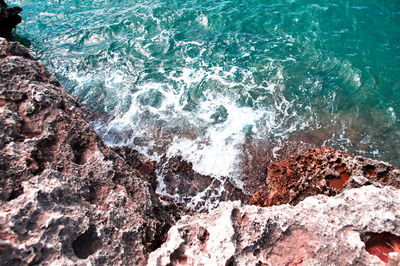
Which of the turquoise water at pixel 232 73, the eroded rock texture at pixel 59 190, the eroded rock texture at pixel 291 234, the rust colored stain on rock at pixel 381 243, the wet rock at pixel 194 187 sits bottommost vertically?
the wet rock at pixel 194 187

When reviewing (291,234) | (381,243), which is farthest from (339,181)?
(291,234)

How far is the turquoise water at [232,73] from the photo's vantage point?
10.3m

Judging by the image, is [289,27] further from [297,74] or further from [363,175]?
[363,175]

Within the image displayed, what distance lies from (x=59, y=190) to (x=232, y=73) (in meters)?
10.6

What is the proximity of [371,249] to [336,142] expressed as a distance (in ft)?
21.9

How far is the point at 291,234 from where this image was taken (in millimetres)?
4199

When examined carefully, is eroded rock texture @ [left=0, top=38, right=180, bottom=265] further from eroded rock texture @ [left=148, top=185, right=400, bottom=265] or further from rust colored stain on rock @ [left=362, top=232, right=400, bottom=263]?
rust colored stain on rock @ [left=362, top=232, right=400, bottom=263]

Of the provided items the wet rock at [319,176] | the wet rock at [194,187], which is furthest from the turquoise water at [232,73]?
the wet rock at [319,176]

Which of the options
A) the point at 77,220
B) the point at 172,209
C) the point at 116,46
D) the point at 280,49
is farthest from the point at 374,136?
the point at 116,46

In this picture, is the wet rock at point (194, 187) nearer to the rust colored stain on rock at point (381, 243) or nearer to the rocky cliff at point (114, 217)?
the rocky cliff at point (114, 217)

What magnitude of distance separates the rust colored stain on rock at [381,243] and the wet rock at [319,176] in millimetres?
1849

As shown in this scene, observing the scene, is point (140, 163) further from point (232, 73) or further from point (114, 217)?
point (232, 73)

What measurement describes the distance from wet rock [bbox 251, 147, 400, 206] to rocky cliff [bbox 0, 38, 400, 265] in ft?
6.19

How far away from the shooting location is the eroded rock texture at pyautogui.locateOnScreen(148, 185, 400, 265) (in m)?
3.86
